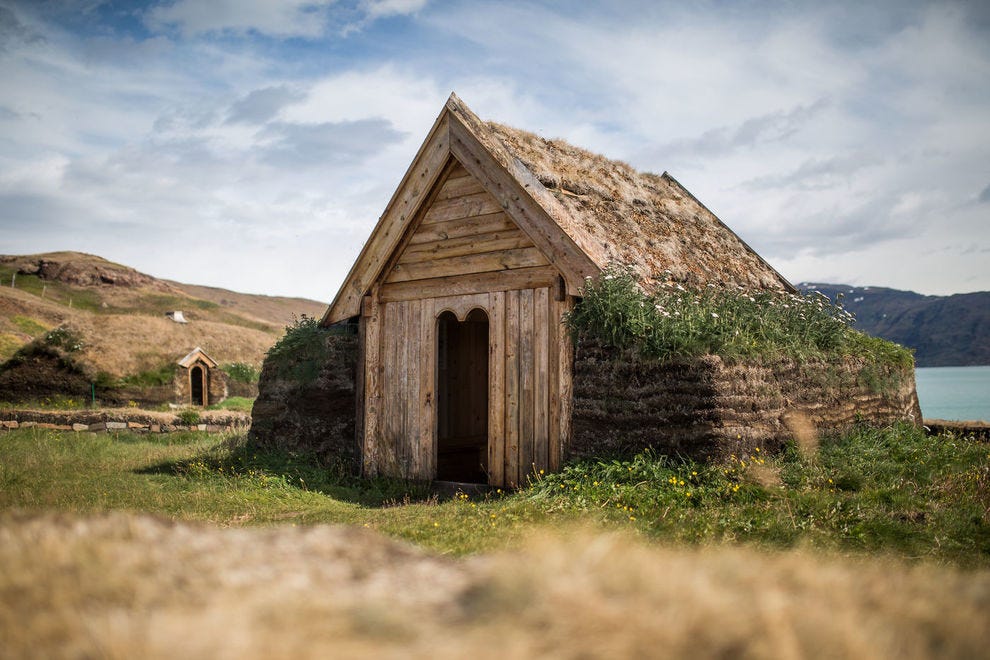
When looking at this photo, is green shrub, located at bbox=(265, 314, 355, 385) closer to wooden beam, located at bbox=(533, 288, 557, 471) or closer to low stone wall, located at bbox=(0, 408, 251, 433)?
wooden beam, located at bbox=(533, 288, 557, 471)

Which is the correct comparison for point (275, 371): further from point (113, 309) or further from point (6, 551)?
point (113, 309)

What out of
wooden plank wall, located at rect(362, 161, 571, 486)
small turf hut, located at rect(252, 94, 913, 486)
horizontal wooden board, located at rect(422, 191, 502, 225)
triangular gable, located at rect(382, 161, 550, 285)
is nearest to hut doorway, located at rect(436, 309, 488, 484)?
small turf hut, located at rect(252, 94, 913, 486)

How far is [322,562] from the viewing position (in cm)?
241

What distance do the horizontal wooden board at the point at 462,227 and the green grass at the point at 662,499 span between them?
368 centimetres

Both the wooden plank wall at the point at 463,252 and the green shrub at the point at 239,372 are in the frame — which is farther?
the green shrub at the point at 239,372

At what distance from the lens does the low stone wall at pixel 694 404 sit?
860cm

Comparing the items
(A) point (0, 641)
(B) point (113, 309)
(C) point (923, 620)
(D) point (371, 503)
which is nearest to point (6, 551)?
(A) point (0, 641)

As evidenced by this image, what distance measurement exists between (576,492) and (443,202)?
5312 mm

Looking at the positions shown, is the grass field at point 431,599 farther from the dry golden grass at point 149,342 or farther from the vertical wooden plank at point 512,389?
the dry golden grass at point 149,342

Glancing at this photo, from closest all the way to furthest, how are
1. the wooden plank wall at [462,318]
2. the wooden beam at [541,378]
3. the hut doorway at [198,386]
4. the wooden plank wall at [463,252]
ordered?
the wooden beam at [541,378]
the wooden plank wall at [462,318]
the wooden plank wall at [463,252]
the hut doorway at [198,386]

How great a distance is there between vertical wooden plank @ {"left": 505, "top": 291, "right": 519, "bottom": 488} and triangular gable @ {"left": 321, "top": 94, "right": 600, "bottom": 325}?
102 centimetres

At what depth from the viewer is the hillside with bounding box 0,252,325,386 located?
29844mm

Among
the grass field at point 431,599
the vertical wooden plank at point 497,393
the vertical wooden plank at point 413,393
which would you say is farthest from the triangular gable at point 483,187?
the grass field at point 431,599

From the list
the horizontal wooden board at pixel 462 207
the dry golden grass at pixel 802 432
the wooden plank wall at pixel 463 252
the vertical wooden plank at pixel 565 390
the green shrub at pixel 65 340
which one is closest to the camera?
the dry golden grass at pixel 802 432
